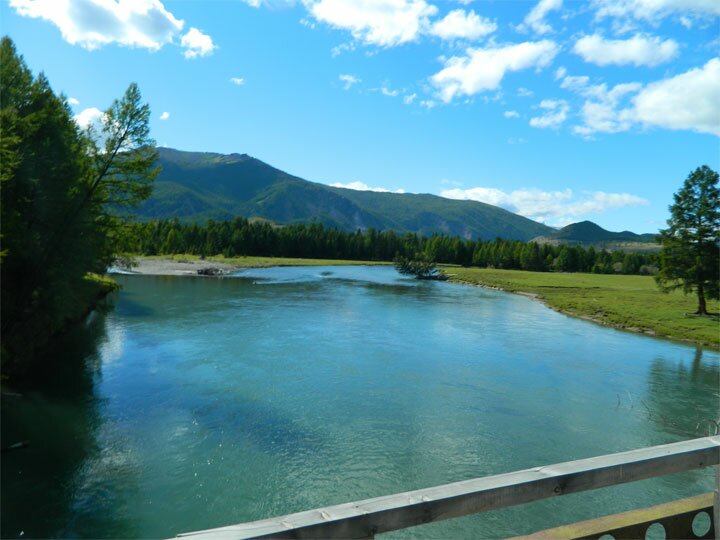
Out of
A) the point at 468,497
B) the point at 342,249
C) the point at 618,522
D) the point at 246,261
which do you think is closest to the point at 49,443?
the point at 468,497

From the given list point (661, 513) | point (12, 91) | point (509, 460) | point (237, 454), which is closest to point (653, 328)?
point (509, 460)

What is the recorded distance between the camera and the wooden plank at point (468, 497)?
276 centimetres

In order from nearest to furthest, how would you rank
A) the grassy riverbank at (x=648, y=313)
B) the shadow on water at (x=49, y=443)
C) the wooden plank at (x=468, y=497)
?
the wooden plank at (x=468, y=497), the shadow on water at (x=49, y=443), the grassy riverbank at (x=648, y=313)

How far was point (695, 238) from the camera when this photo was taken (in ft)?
159

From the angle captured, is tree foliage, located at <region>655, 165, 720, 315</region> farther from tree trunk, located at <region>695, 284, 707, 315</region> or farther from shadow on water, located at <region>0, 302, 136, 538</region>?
shadow on water, located at <region>0, 302, 136, 538</region>

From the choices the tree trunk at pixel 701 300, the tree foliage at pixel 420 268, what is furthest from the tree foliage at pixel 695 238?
the tree foliage at pixel 420 268

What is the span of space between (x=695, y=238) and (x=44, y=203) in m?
56.9

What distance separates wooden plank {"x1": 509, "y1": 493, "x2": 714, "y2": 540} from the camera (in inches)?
165

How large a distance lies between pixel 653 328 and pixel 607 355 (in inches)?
613

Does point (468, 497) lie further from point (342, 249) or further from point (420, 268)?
point (342, 249)

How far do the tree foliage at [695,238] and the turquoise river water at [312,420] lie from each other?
14.5 metres

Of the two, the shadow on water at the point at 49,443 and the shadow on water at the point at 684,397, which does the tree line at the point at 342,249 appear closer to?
the shadow on water at the point at 684,397

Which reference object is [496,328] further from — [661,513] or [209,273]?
[209,273]

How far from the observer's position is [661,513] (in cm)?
443
